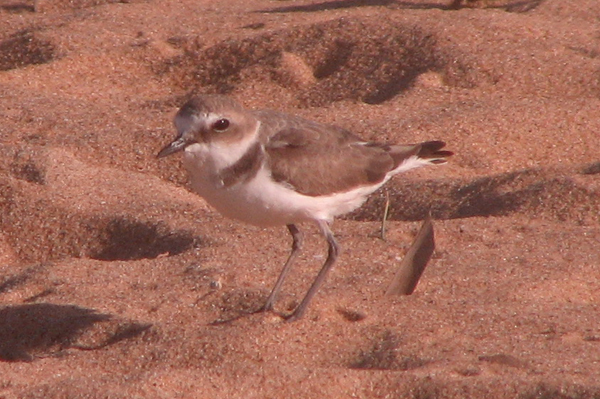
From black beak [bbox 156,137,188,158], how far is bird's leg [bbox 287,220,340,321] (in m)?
0.66

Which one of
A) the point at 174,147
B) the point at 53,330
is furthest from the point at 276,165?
the point at 53,330

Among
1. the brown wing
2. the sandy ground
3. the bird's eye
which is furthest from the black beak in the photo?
the sandy ground

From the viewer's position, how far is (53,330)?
3.91 metres

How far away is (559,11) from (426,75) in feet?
5.10

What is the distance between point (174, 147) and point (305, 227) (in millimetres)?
1365

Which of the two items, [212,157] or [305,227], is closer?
[212,157]

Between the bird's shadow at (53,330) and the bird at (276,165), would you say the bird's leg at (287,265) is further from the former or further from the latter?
the bird's shadow at (53,330)

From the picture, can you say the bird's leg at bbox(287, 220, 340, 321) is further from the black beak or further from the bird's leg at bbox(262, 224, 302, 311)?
the black beak

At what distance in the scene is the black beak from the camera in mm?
3631

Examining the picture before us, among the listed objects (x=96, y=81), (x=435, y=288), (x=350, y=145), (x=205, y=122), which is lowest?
(x=96, y=81)

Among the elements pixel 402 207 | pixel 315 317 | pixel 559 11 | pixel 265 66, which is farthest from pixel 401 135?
pixel 559 11

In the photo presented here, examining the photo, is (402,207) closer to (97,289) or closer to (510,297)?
(510,297)

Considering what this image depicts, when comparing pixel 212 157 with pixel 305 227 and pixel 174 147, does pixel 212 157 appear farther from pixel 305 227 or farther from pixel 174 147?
pixel 305 227

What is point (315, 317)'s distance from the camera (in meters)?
3.87
